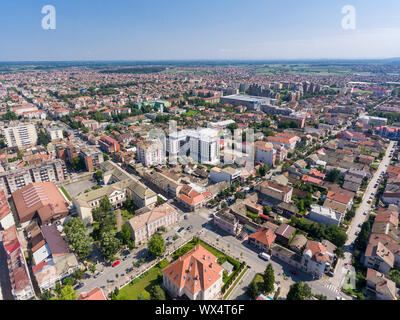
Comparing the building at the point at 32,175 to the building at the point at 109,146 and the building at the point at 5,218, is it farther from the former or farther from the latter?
the building at the point at 109,146

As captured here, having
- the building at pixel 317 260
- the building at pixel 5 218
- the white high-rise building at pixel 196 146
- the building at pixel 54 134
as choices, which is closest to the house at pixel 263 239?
the building at pixel 317 260

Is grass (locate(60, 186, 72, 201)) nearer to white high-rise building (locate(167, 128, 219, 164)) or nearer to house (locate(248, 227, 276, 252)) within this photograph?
white high-rise building (locate(167, 128, 219, 164))

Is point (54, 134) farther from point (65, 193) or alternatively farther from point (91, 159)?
point (65, 193)

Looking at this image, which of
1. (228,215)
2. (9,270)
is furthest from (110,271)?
(228,215)

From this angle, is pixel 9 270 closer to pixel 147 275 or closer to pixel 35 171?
pixel 147 275

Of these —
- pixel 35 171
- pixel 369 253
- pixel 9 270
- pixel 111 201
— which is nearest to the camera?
pixel 9 270

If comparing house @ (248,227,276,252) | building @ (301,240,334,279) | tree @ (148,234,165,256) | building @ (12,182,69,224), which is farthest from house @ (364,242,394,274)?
building @ (12,182,69,224)

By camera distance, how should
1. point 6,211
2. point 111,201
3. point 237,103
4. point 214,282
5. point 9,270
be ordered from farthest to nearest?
1. point 237,103
2. point 111,201
3. point 6,211
4. point 9,270
5. point 214,282
